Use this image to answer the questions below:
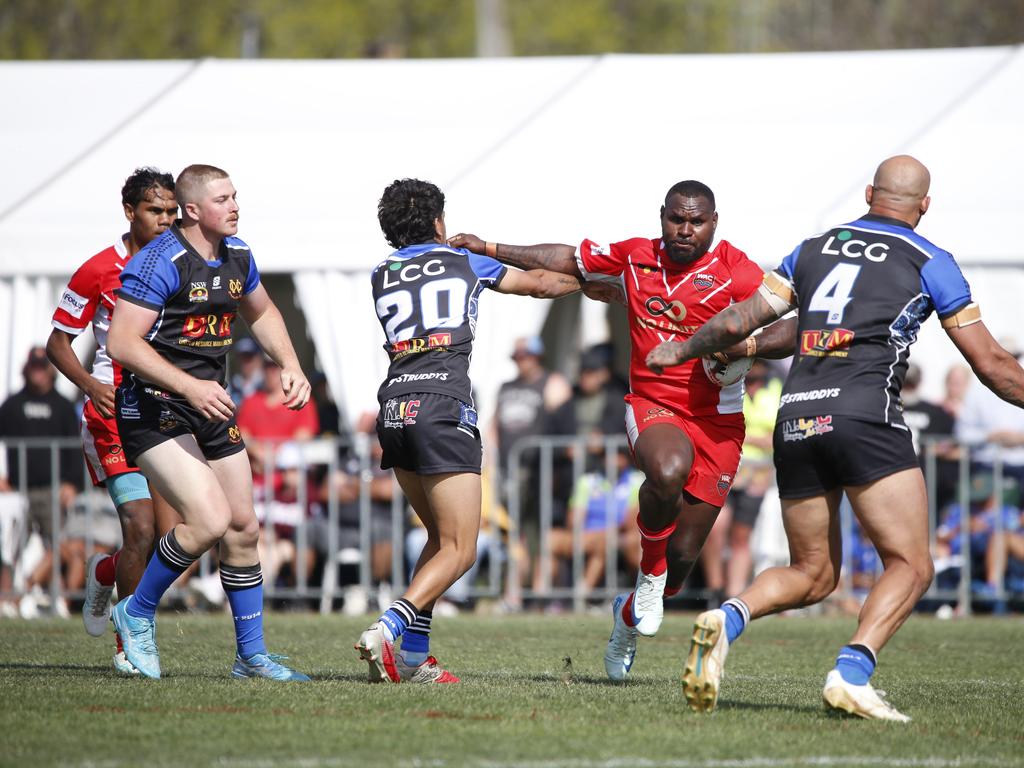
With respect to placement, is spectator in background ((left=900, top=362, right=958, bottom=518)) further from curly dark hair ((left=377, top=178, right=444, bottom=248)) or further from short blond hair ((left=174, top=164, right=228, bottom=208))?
short blond hair ((left=174, top=164, right=228, bottom=208))

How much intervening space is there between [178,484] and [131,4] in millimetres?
31941

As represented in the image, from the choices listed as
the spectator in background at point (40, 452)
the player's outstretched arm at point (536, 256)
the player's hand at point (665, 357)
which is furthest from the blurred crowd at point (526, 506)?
the player's hand at point (665, 357)

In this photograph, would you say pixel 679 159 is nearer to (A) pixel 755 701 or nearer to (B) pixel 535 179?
(B) pixel 535 179

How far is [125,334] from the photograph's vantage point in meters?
6.76

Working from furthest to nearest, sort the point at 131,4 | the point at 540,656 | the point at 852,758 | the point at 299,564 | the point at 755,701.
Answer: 1. the point at 131,4
2. the point at 299,564
3. the point at 540,656
4. the point at 755,701
5. the point at 852,758

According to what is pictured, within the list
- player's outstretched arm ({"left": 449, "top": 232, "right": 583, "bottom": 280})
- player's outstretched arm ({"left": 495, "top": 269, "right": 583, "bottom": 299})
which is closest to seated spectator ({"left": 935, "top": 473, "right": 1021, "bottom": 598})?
player's outstretched arm ({"left": 449, "top": 232, "right": 583, "bottom": 280})

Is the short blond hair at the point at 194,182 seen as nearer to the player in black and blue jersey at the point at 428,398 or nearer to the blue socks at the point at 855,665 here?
the player in black and blue jersey at the point at 428,398

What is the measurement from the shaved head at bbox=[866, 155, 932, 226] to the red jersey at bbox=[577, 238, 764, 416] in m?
1.42

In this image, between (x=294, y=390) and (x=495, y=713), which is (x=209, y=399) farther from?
(x=495, y=713)

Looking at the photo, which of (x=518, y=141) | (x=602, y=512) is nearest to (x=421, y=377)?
(x=602, y=512)

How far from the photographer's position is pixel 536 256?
7.89 metres

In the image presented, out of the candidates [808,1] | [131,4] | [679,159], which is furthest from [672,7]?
[679,159]

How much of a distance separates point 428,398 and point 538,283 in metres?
0.99

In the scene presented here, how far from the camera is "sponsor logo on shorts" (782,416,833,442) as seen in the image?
235 inches
